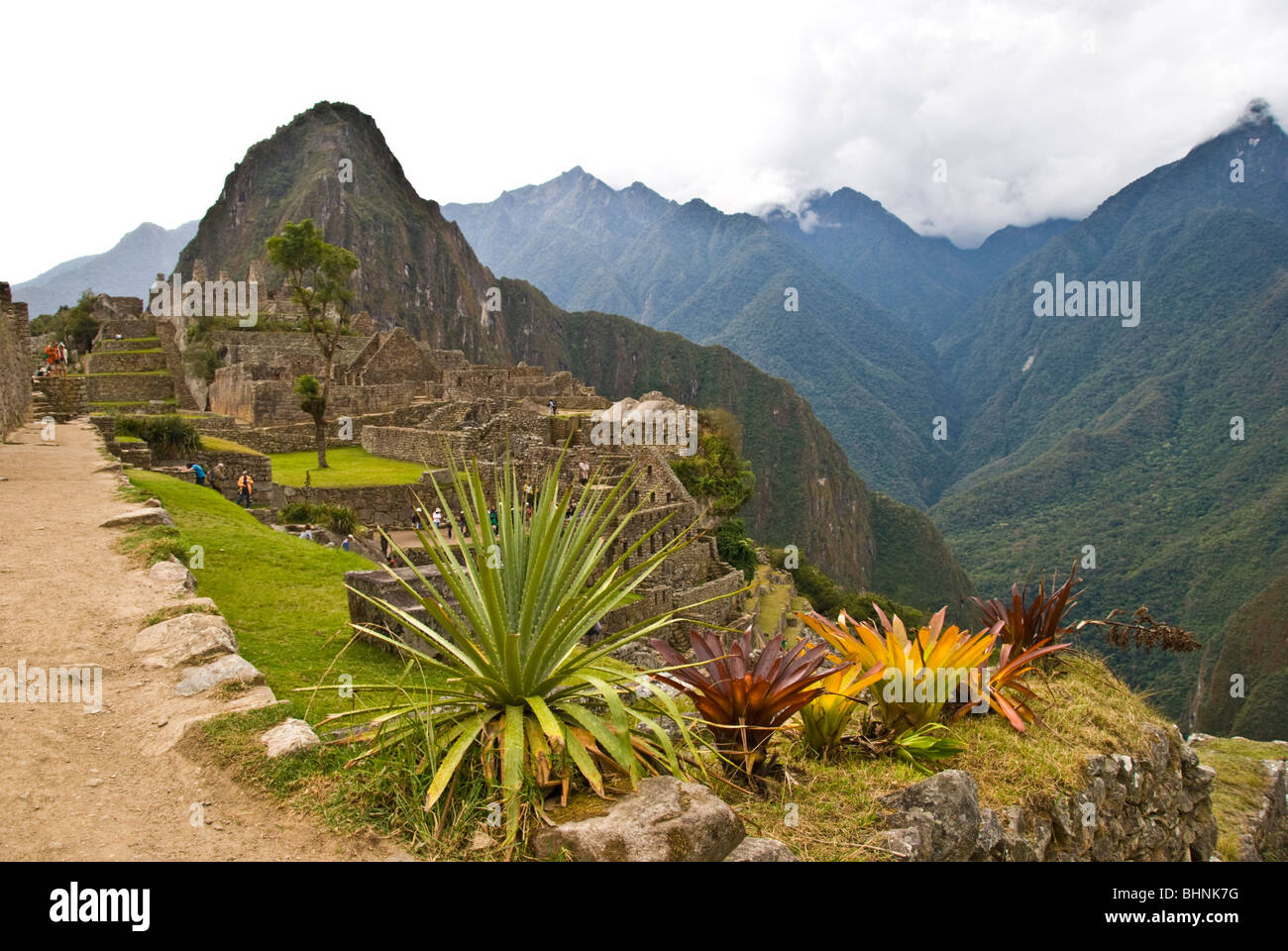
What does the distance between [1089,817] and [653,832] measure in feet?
11.0

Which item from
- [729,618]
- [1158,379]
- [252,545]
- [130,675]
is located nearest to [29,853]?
[130,675]

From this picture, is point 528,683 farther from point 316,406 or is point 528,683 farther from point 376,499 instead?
point 316,406

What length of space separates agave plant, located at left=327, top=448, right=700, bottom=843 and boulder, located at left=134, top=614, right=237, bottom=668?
1434 millimetres

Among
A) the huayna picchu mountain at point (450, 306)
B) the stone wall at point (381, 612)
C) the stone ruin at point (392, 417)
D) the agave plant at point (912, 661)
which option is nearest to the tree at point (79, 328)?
the stone ruin at point (392, 417)

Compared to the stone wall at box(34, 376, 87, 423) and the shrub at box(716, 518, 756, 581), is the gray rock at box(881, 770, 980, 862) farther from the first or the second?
the shrub at box(716, 518, 756, 581)

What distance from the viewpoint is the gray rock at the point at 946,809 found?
3.59 m

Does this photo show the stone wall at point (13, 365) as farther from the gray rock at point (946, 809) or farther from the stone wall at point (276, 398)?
the gray rock at point (946, 809)

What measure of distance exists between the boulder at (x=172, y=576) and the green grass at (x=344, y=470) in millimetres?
13962

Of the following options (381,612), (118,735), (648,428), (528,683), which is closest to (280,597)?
(381,612)

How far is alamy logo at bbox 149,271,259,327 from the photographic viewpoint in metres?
43.0

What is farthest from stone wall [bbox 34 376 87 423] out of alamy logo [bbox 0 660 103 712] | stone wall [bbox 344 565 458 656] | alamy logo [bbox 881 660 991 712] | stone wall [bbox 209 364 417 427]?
alamy logo [bbox 881 660 991 712]
